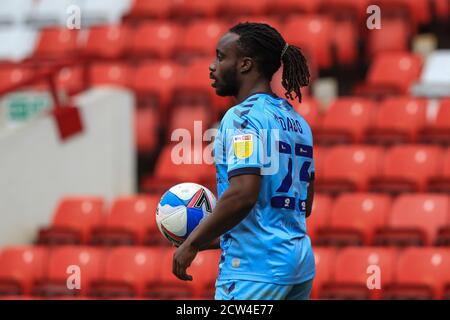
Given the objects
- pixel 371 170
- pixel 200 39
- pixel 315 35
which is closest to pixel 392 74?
pixel 315 35

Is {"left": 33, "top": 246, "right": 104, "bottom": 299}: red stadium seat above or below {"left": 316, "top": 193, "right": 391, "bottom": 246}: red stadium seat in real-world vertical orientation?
below

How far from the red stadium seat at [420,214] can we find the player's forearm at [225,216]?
4.84 m

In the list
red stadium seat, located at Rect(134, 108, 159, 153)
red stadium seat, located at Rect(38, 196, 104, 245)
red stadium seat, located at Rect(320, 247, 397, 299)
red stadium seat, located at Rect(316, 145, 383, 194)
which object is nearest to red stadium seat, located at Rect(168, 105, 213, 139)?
→ red stadium seat, located at Rect(134, 108, 159, 153)

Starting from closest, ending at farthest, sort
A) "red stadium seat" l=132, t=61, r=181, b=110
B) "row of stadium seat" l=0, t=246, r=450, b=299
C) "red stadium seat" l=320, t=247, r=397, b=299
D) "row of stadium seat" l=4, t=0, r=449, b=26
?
1. "row of stadium seat" l=0, t=246, r=450, b=299
2. "red stadium seat" l=320, t=247, r=397, b=299
3. "red stadium seat" l=132, t=61, r=181, b=110
4. "row of stadium seat" l=4, t=0, r=449, b=26

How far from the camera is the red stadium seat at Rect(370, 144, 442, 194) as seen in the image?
9.61m

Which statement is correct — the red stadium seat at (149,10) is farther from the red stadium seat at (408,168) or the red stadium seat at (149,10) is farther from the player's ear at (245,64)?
the player's ear at (245,64)

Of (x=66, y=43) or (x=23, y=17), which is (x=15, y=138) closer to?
(x=66, y=43)

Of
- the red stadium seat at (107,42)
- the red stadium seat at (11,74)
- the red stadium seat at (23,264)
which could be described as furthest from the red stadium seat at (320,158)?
the red stadium seat at (11,74)

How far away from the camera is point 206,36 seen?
41.3ft

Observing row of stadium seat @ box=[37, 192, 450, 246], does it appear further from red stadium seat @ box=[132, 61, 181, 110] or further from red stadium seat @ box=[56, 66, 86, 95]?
red stadium seat @ box=[132, 61, 181, 110]

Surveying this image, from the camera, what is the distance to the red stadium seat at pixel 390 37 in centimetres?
1236

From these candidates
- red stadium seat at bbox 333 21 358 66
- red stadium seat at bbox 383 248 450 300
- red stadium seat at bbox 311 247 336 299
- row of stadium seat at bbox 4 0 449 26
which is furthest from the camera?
row of stadium seat at bbox 4 0 449 26

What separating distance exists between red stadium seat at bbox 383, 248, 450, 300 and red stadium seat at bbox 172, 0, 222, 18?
18.6 feet

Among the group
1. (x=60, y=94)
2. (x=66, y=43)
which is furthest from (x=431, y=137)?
(x=66, y=43)
